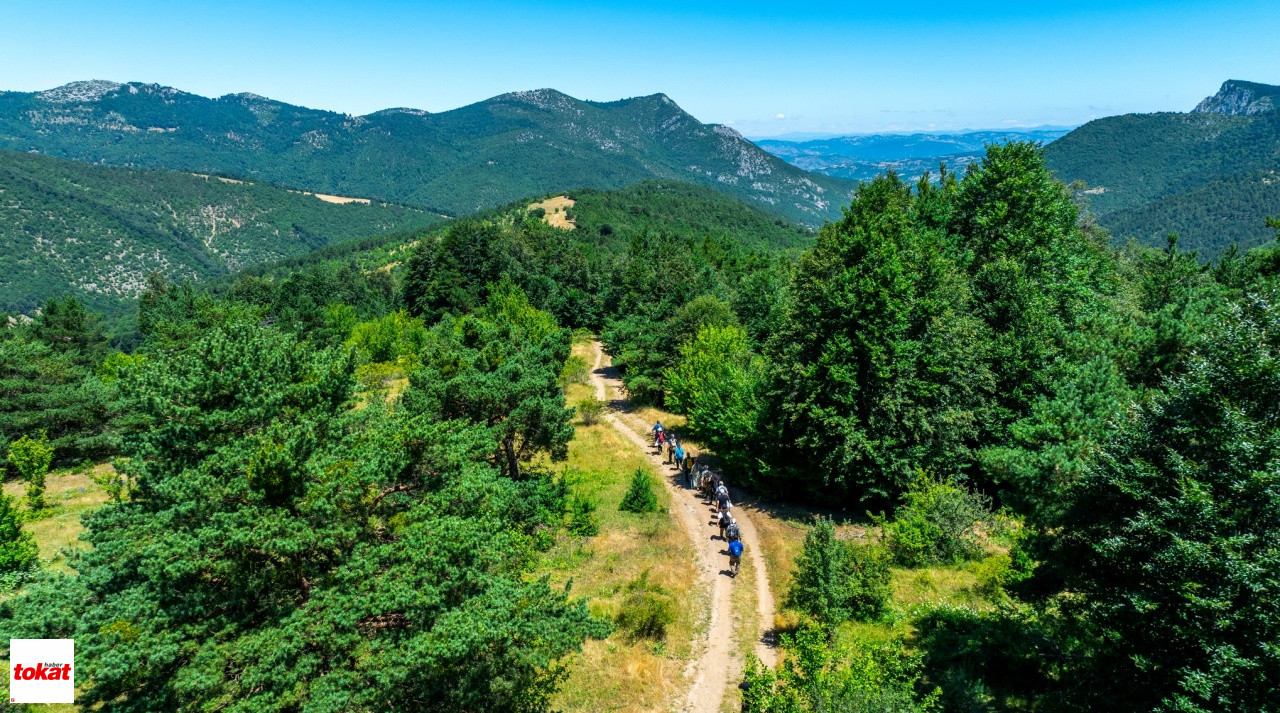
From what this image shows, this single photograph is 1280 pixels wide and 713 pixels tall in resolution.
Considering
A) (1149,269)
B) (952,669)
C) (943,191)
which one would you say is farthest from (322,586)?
(1149,269)

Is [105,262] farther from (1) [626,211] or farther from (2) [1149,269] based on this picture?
(2) [1149,269]

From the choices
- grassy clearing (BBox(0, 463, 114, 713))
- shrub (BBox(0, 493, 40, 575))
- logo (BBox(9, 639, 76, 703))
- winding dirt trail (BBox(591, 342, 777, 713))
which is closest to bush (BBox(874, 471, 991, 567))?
winding dirt trail (BBox(591, 342, 777, 713))

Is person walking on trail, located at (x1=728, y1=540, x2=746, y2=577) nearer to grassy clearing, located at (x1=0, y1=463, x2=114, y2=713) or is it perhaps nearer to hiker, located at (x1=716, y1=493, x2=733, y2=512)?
hiker, located at (x1=716, y1=493, x2=733, y2=512)

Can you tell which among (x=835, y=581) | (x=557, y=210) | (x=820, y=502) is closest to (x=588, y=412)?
(x=820, y=502)

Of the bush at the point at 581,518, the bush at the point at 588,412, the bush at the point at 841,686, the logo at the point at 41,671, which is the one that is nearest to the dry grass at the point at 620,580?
the bush at the point at 581,518

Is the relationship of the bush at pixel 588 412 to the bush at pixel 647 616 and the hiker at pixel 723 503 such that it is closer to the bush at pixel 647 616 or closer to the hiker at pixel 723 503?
the hiker at pixel 723 503
